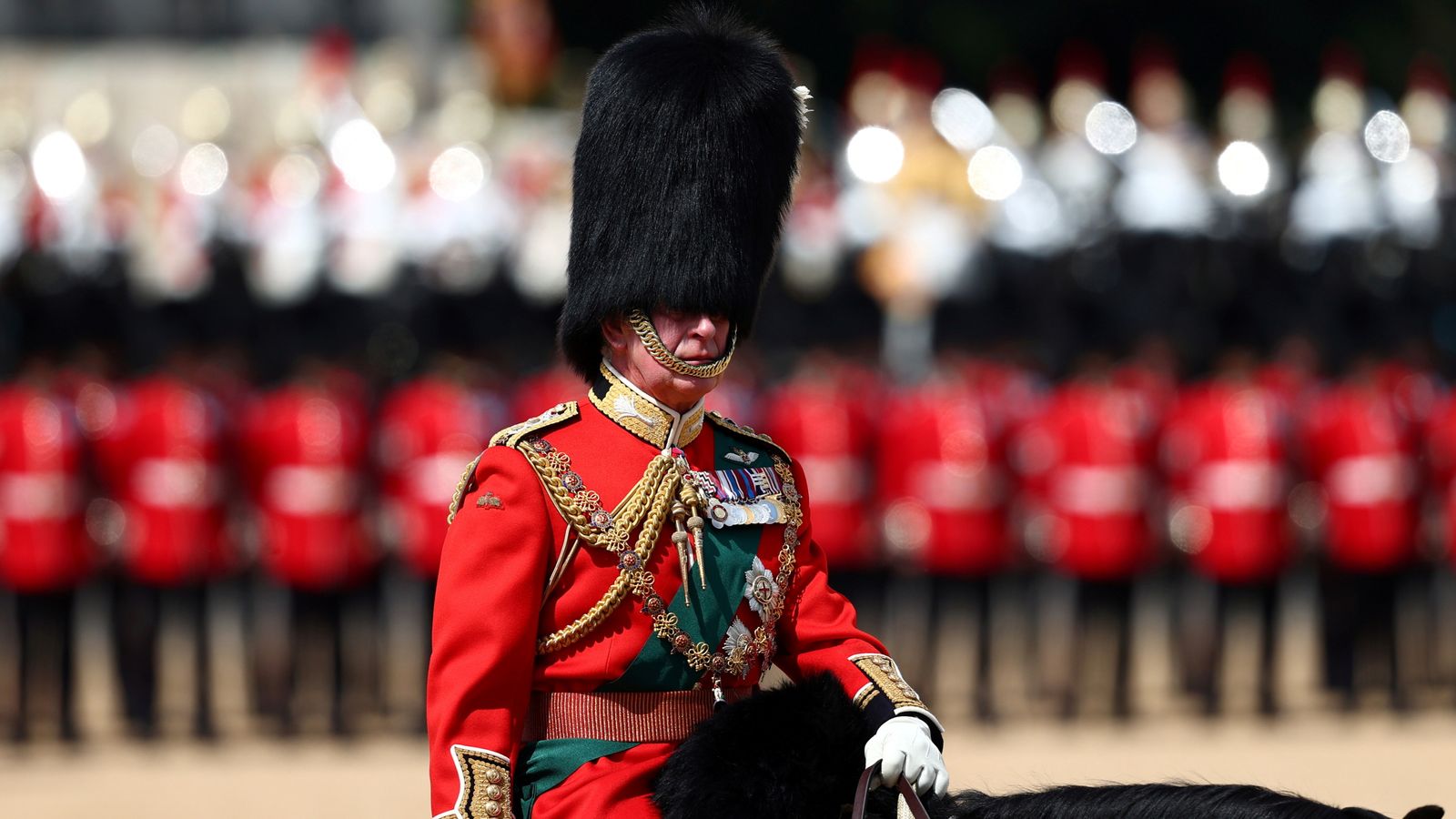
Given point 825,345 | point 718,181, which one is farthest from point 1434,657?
point 718,181

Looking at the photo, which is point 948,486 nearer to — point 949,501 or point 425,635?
point 949,501

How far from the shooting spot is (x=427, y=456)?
8602mm

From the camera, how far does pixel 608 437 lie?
9.55 ft

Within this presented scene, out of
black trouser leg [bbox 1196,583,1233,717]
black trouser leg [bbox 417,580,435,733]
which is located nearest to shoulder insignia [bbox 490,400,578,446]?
black trouser leg [bbox 417,580,435,733]

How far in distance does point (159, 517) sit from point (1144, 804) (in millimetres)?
6405

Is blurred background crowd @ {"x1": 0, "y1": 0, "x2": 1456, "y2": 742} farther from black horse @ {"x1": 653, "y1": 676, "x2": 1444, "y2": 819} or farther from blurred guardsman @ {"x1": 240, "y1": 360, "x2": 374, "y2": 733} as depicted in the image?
black horse @ {"x1": 653, "y1": 676, "x2": 1444, "y2": 819}

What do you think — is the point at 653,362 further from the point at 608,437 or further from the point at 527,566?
the point at 527,566

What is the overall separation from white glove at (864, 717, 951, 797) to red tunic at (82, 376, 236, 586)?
6185 millimetres

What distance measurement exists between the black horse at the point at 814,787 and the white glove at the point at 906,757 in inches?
1.4

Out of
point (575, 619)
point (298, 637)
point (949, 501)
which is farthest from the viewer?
point (949, 501)

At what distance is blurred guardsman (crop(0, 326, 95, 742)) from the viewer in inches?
327

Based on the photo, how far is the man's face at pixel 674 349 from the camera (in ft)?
9.35

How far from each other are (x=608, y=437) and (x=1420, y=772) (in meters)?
5.19

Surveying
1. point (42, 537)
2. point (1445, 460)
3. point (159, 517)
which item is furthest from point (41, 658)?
point (1445, 460)
